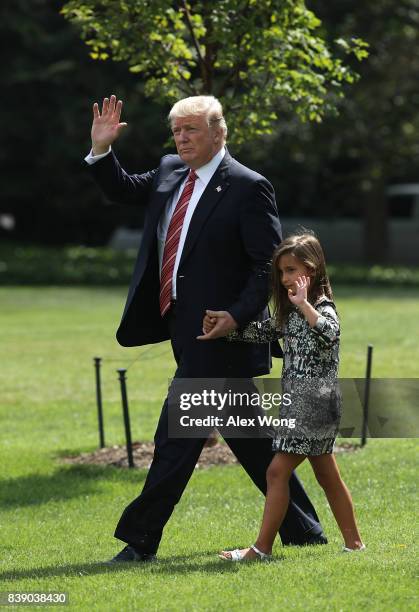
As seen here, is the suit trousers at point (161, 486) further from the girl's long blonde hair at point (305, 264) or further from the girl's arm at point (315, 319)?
the girl's arm at point (315, 319)

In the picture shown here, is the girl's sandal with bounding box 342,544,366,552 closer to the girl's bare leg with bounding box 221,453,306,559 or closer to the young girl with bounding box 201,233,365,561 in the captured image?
the young girl with bounding box 201,233,365,561

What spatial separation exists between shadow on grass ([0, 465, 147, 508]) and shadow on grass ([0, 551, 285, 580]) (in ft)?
7.54

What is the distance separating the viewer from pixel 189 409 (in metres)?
5.79

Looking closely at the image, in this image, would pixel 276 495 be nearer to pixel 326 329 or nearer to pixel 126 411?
pixel 326 329

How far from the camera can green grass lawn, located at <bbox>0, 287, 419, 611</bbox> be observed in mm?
4981

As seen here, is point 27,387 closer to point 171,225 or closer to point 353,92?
point 171,225

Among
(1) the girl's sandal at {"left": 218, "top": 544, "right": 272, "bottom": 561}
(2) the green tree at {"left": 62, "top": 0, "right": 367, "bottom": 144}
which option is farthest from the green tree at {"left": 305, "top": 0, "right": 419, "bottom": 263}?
(1) the girl's sandal at {"left": 218, "top": 544, "right": 272, "bottom": 561}

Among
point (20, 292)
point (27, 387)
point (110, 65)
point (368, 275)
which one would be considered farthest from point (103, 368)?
point (110, 65)

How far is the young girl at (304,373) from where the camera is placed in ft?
18.2

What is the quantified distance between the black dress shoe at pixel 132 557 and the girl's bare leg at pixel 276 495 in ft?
1.71

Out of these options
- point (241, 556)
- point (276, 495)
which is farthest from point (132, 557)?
point (276, 495)

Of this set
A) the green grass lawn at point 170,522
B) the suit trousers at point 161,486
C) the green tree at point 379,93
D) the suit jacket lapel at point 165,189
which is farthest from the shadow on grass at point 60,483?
the green tree at point 379,93

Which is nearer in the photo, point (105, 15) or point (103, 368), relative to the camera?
point (105, 15)

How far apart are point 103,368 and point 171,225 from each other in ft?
29.2
